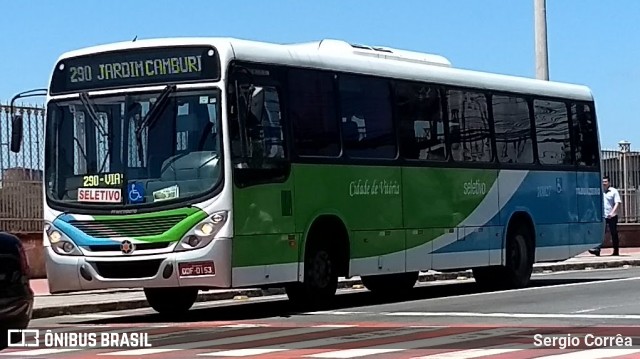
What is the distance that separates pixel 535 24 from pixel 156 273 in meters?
15.3

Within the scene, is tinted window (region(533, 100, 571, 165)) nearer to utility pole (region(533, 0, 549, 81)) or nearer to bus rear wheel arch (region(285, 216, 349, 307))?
utility pole (region(533, 0, 549, 81))

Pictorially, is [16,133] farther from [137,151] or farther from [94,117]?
[137,151]

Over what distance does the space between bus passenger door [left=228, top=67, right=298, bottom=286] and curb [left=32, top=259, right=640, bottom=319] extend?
3.56 meters

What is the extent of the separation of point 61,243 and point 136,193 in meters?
1.29

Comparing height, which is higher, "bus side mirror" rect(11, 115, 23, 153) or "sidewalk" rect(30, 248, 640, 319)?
"bus side mirror" rect(11, 115, 23, 153)

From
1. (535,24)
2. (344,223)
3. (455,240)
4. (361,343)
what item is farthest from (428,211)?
(535,24)

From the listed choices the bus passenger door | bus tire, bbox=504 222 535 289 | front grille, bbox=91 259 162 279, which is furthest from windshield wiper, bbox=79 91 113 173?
bus tire, bbox=504 222 535 289

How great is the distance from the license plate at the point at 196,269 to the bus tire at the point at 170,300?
76.4 inches

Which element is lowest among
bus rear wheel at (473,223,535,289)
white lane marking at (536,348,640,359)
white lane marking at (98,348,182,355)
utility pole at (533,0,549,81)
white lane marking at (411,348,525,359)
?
white lane marking at (536,348,640,359)

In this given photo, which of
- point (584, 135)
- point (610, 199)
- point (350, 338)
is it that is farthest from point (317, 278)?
point (610, 199)

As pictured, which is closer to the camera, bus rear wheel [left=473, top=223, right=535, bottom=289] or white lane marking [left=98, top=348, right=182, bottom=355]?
white lane marking [left=98, top=348, right=182, bottom=355]

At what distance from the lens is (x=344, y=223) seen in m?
18.1

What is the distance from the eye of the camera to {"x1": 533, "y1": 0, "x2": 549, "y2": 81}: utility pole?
28.8 metres

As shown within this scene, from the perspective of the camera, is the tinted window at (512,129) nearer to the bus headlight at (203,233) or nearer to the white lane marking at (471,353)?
the bus headlight at (203,233)
